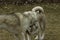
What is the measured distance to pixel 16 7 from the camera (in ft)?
35.0

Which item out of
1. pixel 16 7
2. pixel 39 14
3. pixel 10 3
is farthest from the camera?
pixel 10 3

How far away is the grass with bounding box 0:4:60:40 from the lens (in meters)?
6.97

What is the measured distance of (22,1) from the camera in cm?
1142

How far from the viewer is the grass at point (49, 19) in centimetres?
697

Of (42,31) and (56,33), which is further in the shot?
(56,33)

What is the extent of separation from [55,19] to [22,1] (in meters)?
3.10

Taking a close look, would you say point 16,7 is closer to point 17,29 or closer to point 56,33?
point 56,33

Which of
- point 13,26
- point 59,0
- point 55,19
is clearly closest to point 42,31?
point 13,26

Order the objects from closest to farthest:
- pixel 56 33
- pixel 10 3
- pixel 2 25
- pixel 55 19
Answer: pixel 2 25, pixel 56 33, pixel 55 19, pixel 10 3

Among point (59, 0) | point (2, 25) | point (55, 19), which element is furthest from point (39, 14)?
point (59, 0)

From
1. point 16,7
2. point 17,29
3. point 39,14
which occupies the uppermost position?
point 16,7

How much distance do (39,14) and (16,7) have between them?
4573 millimetres

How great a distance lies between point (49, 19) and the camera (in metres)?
8.76

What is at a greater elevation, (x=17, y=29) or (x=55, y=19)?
(x=55, y=19)
